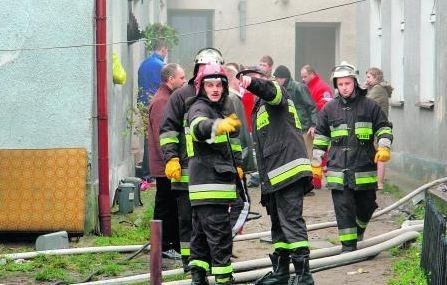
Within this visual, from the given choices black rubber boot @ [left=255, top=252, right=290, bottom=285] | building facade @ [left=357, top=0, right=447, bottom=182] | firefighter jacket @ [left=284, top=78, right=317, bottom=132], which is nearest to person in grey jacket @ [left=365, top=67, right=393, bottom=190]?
building facade @ [left=357, top=0, right=447, bottom=182]

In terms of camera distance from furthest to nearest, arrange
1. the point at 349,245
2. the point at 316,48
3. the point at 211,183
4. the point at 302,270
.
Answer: the point at 316,48
the point at 349,245
the point at 302,270
the point at 211,183

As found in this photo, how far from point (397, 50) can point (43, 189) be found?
9647 millimetres

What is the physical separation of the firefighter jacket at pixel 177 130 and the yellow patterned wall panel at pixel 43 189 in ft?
7.41

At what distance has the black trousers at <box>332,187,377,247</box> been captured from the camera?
1012 centimetres

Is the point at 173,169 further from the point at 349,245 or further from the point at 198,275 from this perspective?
the point at 349,245

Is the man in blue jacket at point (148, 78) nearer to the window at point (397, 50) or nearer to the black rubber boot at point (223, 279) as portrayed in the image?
the window at point (397, 50)

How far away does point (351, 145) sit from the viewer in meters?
10.3

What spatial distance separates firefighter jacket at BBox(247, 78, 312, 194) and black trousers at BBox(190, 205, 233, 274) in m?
0.56

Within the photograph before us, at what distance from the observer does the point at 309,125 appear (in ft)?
52.3

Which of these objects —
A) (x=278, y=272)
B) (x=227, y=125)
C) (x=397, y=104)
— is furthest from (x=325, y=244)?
(x=397, y=104)

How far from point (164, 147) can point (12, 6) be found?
10.7ft

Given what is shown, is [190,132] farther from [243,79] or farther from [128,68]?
[128,68]

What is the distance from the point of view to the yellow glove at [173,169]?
29.6 feet

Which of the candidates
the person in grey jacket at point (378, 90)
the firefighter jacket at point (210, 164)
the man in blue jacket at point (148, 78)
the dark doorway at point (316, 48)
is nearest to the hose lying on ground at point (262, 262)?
the firefighter jacket at point (210, 164)
